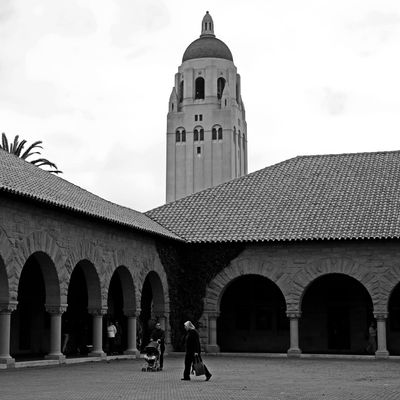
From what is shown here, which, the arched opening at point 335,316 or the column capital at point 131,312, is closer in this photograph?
the column capital at point 131,312

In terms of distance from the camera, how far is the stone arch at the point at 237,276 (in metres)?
28.3

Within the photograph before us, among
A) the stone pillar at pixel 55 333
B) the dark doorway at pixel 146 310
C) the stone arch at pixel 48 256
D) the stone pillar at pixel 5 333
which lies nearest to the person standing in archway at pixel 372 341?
the dark doorway at pixel 146 310

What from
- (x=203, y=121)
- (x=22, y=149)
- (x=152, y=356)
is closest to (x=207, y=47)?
(x=203, y=121)

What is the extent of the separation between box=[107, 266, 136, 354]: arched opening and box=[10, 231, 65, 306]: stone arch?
419 centimetres

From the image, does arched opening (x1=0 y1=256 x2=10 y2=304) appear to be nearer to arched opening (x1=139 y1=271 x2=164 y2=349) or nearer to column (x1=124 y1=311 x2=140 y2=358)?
column (x1=124 y1=311 x2=140 y2=358)

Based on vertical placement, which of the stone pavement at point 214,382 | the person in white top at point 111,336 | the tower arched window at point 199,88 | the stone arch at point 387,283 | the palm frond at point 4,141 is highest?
the tower arched window at point 199,88

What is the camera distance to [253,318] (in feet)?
103

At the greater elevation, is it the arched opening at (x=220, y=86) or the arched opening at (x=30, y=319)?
the arched opening at (x=220, y=86)

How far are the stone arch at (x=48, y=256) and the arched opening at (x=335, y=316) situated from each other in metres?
10.9

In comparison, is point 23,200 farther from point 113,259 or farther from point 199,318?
point 199,318

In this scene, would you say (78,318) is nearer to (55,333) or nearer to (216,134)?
(55,333)

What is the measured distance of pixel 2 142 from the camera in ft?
140

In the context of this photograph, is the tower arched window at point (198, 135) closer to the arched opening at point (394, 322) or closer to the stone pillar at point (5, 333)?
the arched opening at point (394, 322)

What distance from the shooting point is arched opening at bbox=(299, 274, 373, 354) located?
3014 centimetres
